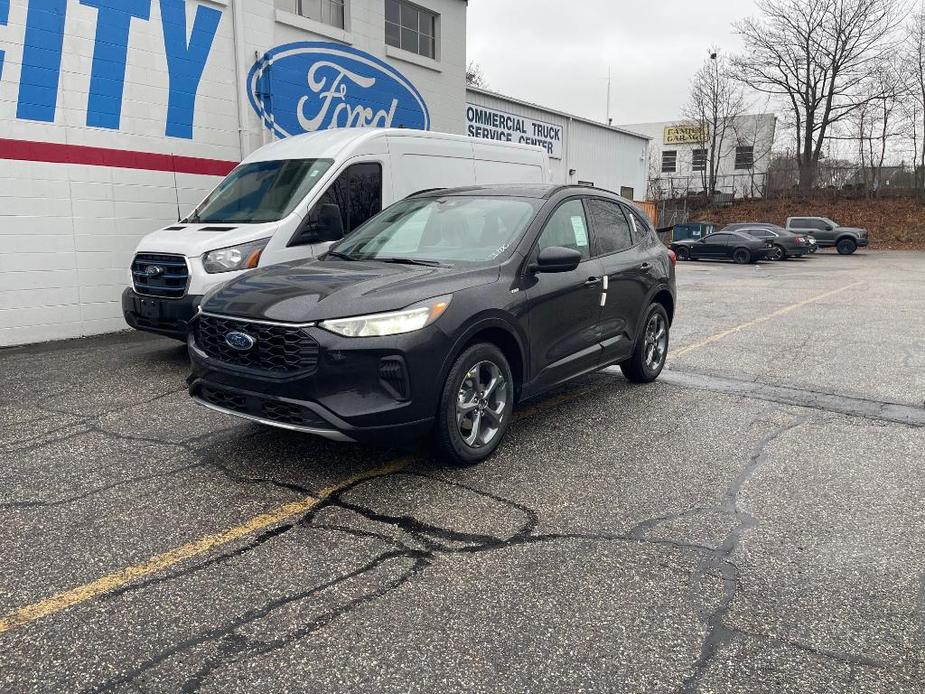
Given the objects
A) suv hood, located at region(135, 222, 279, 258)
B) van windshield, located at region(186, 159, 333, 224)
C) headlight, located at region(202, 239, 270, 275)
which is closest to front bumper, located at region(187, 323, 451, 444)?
headlight, located at region(202, 239, 270, 275)

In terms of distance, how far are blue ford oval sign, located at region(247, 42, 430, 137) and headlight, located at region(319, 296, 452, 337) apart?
8813mm

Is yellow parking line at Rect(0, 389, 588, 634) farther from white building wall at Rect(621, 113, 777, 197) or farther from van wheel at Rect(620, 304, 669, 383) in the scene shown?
white building wall at Rect(621, 113, 777, 197)

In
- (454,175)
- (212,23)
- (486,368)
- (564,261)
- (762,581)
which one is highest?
(212,23)

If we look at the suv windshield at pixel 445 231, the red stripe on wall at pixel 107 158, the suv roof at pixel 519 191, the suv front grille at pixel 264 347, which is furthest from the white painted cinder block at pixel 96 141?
the suv front grille at pixel 264 347

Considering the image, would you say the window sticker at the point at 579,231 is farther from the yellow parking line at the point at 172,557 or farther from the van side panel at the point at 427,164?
the van side panel at the point at 427,164

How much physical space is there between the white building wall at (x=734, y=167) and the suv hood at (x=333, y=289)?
46911 mm

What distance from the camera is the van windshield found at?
7660 millimetres

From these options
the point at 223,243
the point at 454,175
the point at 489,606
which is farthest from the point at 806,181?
the point at 489,606

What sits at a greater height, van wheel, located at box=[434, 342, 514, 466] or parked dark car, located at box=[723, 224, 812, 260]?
parked dark car, located at box=[723, 224, 812, 260]

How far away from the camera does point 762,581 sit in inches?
126

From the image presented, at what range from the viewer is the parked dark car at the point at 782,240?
29.6 metres

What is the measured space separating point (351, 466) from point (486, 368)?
1.04m

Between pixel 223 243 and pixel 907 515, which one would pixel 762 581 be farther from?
pixel 223 243

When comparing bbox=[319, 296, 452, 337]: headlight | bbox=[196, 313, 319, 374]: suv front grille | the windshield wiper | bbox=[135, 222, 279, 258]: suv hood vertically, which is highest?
bbox=[135, 222, 279, 258]: suv hood
